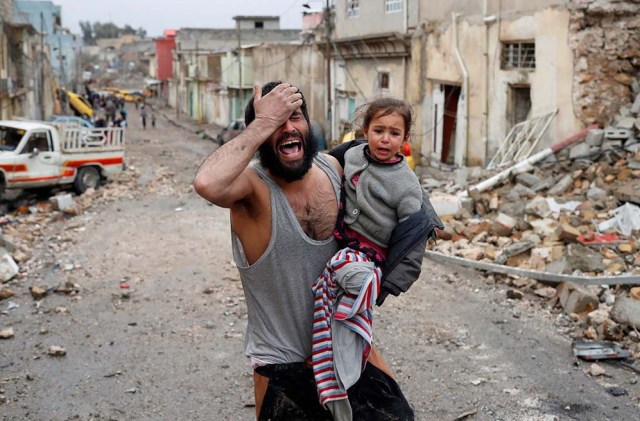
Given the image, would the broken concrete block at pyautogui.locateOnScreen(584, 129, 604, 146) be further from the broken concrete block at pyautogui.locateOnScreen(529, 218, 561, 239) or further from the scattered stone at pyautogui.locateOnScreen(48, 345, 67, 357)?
the scattered stone at pyautogui.locateOnScreen(48, 345, 67, 357)

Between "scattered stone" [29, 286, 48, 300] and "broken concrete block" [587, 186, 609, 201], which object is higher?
"broken concrete block" [587, 186, 609, 201]

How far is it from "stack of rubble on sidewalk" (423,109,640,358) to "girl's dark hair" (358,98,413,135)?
396 cm

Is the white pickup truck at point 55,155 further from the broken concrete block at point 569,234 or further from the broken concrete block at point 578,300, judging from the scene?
the broken concrete block at point 578,300

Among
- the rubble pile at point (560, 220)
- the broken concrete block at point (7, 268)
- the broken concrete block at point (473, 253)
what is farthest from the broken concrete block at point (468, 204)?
the broken concrete block at point (7, 268)

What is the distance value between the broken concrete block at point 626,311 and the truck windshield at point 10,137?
38.7 ft

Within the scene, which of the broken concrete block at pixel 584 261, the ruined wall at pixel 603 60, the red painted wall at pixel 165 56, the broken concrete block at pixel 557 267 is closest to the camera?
the broken concrete block at pixel 584 261

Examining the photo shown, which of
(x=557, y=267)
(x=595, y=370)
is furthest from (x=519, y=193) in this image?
(x=595, y=370)

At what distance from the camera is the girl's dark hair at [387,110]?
2.96m

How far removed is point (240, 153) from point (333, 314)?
72cm

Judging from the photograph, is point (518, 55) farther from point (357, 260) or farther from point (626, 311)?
point (357, 260)

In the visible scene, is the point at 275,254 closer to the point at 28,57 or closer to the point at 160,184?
the point at 160,184

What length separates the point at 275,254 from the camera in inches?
112

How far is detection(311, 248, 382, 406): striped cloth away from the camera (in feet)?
9.03

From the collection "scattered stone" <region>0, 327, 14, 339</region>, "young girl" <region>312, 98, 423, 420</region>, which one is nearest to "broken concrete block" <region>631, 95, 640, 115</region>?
"scattered stone" <region>0, 327, 14, 339</region>
